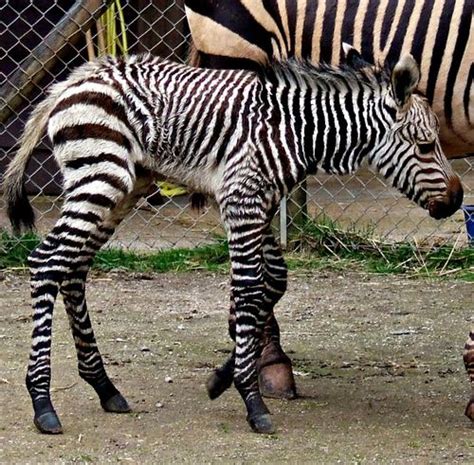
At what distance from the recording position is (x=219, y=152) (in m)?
5.05

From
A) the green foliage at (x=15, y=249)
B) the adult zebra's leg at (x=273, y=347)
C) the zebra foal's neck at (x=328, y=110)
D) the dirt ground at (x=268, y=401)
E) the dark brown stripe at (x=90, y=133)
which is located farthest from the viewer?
the green foliage at (x=15, y=249)

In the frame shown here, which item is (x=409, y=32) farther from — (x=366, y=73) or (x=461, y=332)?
(x=461, y=332)

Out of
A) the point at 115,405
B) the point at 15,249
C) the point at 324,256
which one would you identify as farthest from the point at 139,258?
the point at 115,405

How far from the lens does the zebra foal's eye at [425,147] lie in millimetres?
5164

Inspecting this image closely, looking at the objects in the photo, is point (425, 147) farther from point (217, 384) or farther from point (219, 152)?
point (217, 384)

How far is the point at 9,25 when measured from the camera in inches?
394

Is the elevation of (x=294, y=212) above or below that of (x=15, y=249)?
above

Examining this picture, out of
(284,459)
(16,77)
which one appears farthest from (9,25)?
(284,459)

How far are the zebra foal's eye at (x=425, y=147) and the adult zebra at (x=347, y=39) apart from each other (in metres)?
0.48

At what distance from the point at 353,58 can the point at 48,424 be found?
80.6 inches

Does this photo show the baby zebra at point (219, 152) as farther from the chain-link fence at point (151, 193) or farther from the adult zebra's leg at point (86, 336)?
the chain-link fence at point (151, 193)

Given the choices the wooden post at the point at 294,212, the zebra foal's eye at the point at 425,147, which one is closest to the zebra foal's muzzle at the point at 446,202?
the zebra foal's eye at the point at 425,147

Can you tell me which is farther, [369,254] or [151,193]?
[151,193]

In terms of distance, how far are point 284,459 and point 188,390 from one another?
1.09 meters
